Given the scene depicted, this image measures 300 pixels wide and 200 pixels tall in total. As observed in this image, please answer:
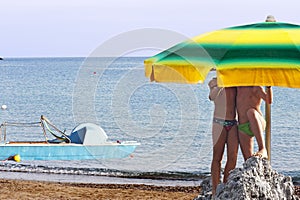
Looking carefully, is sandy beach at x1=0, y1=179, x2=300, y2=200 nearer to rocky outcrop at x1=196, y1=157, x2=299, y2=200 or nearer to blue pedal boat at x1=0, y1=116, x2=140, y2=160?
rocky outcrop at x1=196, y1=157, x2=299, y2=200

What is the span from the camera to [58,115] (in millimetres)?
33594

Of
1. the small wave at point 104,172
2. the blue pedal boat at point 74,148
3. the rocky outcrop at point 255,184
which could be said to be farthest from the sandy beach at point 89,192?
the blue pedal boat at point 74,148

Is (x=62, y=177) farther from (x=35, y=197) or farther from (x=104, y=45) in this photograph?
(x=104, y=45)

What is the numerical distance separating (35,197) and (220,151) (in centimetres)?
373

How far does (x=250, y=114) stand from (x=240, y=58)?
73 cm

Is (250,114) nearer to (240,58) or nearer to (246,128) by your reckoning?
(246,128)

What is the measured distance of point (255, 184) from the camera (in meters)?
6.17

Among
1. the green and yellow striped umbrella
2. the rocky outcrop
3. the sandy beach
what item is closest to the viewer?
the green and yellow striped umbrella

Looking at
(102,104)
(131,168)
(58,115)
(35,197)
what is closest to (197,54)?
(35,197)

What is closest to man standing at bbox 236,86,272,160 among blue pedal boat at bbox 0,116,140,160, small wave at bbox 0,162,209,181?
small wave at bbox 0,162,209,181

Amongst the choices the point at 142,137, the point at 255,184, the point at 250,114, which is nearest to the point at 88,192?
the point at 250,114

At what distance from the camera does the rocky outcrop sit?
20.1ft

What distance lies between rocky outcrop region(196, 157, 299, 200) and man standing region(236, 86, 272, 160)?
31 cm

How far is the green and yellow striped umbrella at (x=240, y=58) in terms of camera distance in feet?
19.7
